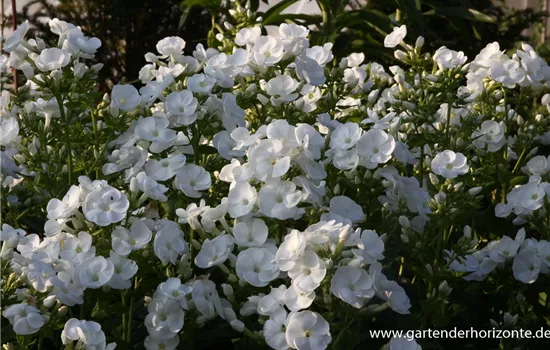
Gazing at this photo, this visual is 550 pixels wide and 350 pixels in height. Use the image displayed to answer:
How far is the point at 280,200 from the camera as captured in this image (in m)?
1.39

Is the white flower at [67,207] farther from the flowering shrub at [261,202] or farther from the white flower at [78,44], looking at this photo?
the white flower at [78,44]

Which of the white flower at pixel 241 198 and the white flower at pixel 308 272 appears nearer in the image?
the white flower at pixel 308 272

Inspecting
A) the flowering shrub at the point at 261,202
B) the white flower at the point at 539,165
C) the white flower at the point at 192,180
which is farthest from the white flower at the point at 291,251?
the white flower at the point at 539,165

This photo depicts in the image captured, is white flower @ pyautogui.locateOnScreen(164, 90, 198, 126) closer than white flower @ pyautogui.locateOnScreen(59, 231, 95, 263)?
No

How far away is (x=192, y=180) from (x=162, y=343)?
0.32 m

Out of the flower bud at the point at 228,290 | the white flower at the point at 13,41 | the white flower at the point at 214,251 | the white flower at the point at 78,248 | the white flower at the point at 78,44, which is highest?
the white flower at the point at 13,41

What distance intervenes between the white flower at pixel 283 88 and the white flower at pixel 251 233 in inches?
13.6

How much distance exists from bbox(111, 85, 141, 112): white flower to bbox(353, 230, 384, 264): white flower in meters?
0.63

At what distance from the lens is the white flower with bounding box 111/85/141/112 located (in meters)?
1.71

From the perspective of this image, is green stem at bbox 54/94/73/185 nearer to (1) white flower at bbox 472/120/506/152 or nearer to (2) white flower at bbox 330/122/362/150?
(2) white flower at bbox 330/122/362/150

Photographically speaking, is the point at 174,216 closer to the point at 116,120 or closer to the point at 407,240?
the point at 116,120

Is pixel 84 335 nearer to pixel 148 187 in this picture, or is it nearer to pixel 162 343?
pixel 162 343

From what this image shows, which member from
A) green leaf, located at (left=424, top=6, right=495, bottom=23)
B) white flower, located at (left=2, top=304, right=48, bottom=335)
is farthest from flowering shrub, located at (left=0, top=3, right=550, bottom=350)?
green leaf, located at (left=424, top=6, right=495, bottom=23)

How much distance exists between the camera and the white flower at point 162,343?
4.65ft
